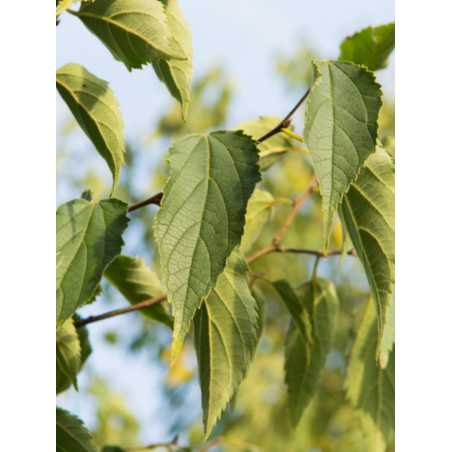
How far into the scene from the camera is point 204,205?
1.10 ft

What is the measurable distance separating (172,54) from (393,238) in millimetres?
228

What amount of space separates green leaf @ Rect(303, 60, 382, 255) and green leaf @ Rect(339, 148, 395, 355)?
0.25 feet

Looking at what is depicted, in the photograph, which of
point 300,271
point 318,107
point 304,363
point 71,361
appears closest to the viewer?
point 318,107

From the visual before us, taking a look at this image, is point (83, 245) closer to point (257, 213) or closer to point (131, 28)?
point (131, 28)

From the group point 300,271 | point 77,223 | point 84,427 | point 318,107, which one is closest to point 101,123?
point 77,223

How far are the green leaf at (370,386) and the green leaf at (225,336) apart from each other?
0.82 feet

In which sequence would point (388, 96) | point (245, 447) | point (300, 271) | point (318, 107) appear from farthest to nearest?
point (388, 96) → point (300, 271) → point (245, 447) → point (318, 107)

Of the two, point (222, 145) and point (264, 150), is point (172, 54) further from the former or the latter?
point (264, 150)

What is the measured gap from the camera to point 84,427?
455 mm

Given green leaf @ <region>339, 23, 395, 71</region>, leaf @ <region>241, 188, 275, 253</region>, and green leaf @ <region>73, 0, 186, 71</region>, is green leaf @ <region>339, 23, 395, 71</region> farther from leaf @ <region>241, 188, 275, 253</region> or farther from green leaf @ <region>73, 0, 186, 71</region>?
green leaf @ <region>73, 0, 186, 71</region>

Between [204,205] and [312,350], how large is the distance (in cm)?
35

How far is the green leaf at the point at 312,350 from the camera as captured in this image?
0.59 m

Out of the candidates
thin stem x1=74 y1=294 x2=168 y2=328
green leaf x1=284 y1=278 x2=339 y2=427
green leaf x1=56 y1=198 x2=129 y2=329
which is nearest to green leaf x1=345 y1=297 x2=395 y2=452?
green leaf x1=284 y1=278 x2=339 y2=427

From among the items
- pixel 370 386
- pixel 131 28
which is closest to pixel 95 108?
pixel 131 28
